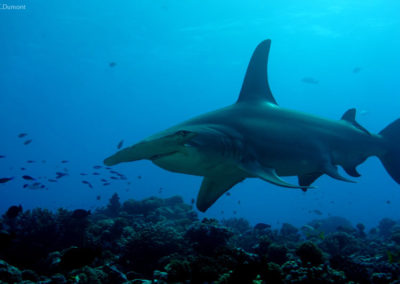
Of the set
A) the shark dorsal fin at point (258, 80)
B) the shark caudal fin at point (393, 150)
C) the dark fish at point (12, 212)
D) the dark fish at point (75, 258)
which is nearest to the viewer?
the dark fish at point (75, 258)

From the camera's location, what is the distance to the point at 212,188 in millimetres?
5191

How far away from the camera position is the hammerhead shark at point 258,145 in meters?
3.89

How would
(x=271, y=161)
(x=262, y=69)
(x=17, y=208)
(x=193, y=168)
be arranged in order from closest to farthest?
1. (x=193, y=168)
2. (x=271, y=161)
3. (x=262, y=69)
4. (x=17, y=208)

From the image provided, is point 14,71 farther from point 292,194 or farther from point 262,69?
point 292,194

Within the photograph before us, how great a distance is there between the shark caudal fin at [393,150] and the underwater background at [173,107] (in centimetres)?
183

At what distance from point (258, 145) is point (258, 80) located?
1681 millimetres

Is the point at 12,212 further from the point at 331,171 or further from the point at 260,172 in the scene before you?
the point at 331,171

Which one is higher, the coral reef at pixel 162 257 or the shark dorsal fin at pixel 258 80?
the shark dorsal fin at pixel 258 80

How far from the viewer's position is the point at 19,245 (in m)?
6.97

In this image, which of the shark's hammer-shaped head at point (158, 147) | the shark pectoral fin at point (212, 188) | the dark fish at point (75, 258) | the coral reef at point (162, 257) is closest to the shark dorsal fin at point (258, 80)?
the shark pectoral fin at point (212, 188)

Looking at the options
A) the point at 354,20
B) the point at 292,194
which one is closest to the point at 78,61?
the point at 354,20

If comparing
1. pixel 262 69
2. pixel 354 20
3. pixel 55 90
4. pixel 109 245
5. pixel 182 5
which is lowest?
pixel 109 245

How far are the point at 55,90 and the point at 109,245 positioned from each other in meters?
89.0

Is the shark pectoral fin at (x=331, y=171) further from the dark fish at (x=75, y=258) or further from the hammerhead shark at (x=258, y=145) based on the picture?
the dark fish at (x=75, y=258)
